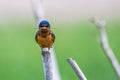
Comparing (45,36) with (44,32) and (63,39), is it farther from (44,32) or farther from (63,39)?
(63,39)

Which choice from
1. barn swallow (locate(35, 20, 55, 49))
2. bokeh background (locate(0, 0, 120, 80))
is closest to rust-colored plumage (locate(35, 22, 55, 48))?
barn swallow (locate(35, 20, 55, 49))

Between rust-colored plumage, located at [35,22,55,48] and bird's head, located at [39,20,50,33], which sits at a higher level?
bird's head, located at [39,20,50,33]

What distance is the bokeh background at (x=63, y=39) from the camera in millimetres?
4547

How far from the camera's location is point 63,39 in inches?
239

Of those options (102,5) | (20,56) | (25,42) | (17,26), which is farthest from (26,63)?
(102,5)

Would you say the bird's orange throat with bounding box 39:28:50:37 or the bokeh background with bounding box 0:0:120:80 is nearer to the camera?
the bird's orange throat with bounding box 39:28:50:37

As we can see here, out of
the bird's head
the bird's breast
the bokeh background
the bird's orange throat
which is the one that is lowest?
the bokeh background

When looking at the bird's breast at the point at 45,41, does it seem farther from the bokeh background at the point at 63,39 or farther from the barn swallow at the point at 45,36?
the bokeh background at the point at 63,39

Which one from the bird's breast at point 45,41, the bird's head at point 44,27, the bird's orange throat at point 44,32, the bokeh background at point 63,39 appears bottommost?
the bokeh background at point 63,39

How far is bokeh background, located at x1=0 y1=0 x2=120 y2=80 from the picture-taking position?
4.55 meters

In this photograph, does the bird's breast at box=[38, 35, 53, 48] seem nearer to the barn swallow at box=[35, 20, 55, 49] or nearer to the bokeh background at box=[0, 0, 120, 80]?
the barn swallow at box=[35, 20, 55, 49]

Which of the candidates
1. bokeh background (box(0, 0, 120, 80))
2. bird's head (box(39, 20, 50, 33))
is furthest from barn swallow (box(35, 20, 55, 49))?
bokeh background (box(0, 0, 120, 80))

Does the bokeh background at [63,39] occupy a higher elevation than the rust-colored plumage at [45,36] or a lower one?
lower

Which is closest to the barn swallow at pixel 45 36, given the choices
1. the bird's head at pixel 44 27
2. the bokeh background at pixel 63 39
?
the bird's head at pixel 44 27
